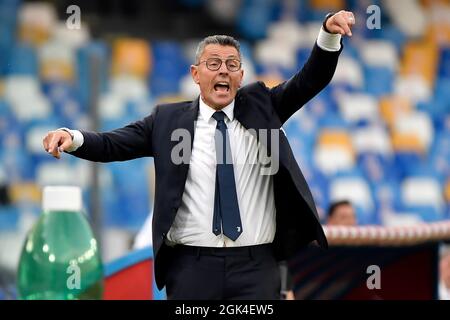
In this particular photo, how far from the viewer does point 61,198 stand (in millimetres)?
6367

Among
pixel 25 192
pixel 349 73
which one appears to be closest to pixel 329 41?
pixel 25 192

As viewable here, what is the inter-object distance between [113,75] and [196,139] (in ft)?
29.5

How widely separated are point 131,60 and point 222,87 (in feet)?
29.8

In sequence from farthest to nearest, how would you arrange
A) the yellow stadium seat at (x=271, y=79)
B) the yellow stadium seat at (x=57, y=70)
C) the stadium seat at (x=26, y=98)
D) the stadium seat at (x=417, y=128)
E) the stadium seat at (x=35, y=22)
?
the stadium seat at (x=417, y=128) → the yellow stadium seat at (x=271, y=79) → the stadium seat at (x=35, y=22) → the yellow stadium seat at (x=57, y=70) → the stadium seat at (x=26, y=98)

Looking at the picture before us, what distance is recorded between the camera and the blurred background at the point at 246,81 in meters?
12.3

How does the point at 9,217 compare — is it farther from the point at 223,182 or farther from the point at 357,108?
the point at 223,182

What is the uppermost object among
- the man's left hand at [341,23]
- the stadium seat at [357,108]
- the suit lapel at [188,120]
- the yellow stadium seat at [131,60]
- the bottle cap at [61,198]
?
the yellow stadium seat at [131,60]

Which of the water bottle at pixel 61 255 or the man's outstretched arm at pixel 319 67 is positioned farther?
the water bottle at pixel 61 255

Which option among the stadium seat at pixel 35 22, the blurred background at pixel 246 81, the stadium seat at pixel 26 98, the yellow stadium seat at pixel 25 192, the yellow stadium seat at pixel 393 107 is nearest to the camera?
the yellow stadium seat at pixel 25 192

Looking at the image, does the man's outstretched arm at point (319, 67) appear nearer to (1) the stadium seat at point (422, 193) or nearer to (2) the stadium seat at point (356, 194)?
(2) the stadium seat at point (356, 194)

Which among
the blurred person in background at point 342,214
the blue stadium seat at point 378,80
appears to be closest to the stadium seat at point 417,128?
the blue stadium seat at point 378,80

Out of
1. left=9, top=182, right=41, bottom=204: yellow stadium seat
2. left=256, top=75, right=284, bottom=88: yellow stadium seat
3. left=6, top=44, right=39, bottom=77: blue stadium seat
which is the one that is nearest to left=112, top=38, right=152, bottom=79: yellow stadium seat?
left=6, top=44, right=39, bottom=77: blue stadium seat
